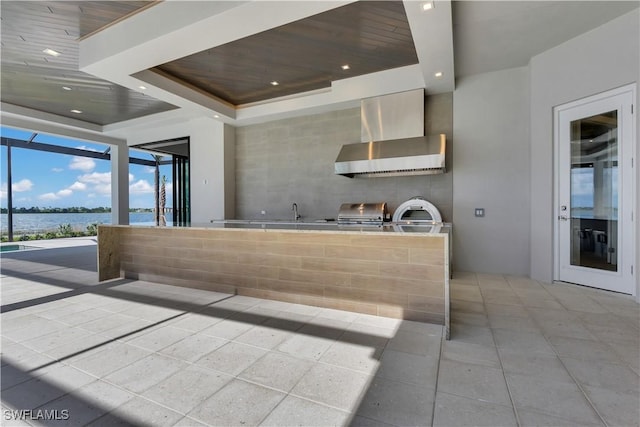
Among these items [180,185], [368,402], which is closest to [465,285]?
[368,402]

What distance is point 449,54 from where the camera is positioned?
3.33 m

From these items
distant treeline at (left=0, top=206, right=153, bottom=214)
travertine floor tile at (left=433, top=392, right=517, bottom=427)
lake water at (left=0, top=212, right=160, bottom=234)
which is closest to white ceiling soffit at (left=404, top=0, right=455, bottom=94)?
travertine floor tile at (left=433, top=392, right=517, bottom=427)

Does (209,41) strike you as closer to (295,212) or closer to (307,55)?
(307,55)

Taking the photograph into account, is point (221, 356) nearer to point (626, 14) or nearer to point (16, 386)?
point (16, 386)

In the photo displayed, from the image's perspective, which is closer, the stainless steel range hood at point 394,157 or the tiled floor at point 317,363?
the tiled floor at point 317,363

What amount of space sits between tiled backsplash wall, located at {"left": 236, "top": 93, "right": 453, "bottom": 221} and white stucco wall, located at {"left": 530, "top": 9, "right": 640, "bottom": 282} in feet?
3.57

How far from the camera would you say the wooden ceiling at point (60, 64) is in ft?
9.55

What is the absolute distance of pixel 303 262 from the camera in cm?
293

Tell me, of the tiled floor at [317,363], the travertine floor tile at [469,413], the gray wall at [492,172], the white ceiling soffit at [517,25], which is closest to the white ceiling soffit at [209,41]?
the white ceiling soffit at [517,25]

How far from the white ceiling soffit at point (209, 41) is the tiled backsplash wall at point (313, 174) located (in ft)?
1.57

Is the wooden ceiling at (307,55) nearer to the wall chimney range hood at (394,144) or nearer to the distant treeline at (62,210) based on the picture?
the wall chimney range hood at (394,144)

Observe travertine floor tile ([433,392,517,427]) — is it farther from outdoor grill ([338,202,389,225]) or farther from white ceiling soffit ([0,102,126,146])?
white ceiling soffit ([0,102,126,146])

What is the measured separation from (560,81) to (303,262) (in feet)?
13.1

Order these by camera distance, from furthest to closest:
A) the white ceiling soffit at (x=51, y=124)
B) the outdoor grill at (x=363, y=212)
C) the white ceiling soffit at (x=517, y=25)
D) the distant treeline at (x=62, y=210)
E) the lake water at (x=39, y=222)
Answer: the distant treeline at (x=62, y=210)
the lake water at (x=39, y=222)
the white ceiling soffit at (x=51, y=124)
the outdoor grill at (x=363, y=212)
the white ceiling soffit at (x=517, y=25)
